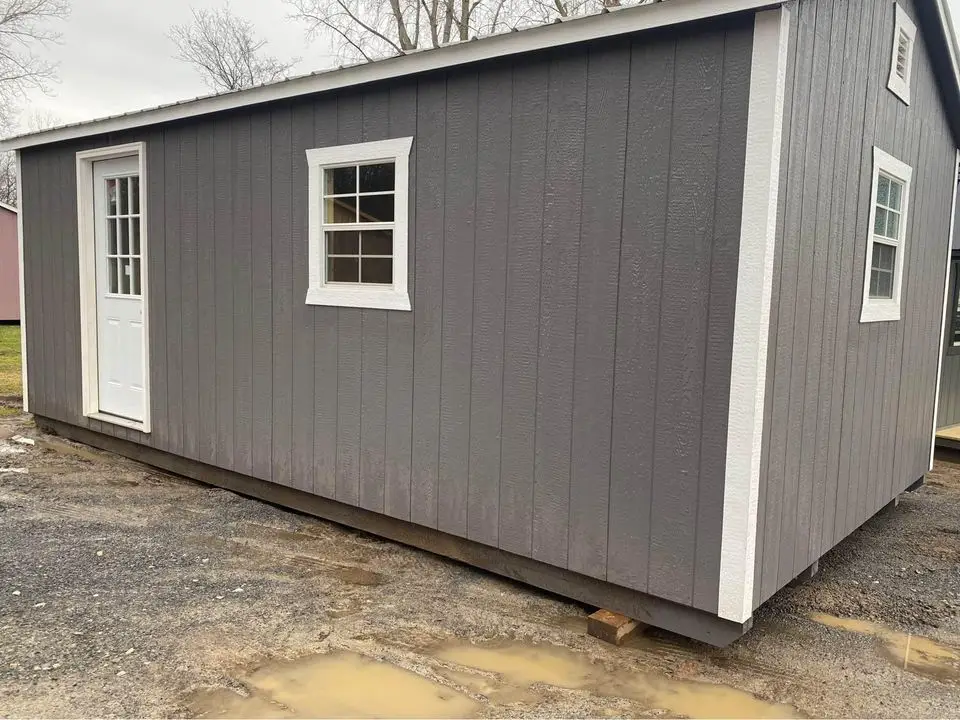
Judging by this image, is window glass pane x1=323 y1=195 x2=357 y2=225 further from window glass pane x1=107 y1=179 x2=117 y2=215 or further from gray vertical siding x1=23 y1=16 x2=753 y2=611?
window glass pane x1=107 y1=179 x2=117 y2=215

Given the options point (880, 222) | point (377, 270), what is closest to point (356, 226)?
point (377, 270)

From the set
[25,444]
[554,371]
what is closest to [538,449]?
[554,371]

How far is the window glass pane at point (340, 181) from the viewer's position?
4.21 metres

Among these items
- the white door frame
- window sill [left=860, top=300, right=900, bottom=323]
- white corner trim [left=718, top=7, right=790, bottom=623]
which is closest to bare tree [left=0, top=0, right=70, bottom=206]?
the white door frame

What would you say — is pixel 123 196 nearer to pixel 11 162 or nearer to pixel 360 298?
pixel 360 298

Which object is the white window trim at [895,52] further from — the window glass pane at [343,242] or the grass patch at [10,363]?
the grass patch at [10,363]

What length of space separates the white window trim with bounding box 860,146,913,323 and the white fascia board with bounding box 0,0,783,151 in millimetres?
1568

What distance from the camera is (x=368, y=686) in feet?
8.99

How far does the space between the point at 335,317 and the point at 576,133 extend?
5.81ft

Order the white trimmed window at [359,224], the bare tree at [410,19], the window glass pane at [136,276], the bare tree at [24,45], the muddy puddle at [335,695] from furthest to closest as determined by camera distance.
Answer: the bare tree at [24,45], the bare tree at [410,19], the window glass pane at [136,276], the white trimmed window at [359,224], the muddy puddle at [335,695]

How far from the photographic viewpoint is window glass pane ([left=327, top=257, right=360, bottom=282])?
424 cm

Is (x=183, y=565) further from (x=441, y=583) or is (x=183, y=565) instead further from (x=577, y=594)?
(x=577, y=594)

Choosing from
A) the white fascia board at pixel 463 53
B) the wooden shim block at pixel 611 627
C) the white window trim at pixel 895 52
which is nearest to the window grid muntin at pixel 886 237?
the white window trim at pixel 895 52

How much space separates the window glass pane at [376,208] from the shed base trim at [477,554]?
1.63 m
